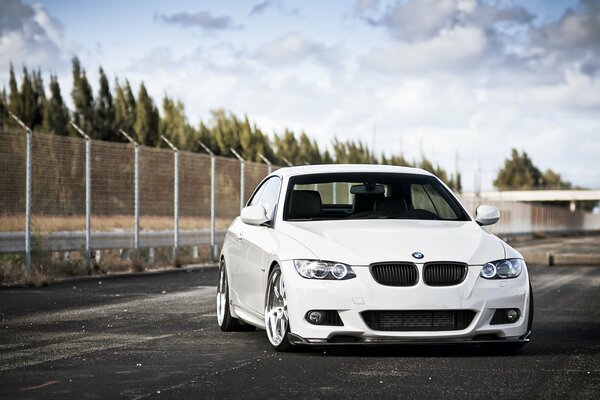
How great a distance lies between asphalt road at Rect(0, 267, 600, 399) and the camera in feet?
25.1

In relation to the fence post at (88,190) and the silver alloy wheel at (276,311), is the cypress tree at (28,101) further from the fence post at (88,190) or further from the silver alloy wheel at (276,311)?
the silver alloy wheel at (276,311)

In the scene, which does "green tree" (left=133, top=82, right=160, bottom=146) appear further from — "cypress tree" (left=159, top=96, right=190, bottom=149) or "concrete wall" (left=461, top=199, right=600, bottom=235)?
"concrete wall" (left=461, top=199, right=600, bottom=235)

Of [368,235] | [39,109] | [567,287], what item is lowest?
[567,287]

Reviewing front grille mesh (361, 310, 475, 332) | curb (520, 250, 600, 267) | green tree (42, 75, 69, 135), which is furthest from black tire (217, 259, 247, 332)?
green tree (42, 75, 69, 135)

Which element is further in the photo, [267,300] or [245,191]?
[245,191]

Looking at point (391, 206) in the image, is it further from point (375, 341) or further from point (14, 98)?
point (14, 98)

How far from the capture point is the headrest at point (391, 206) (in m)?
10.6

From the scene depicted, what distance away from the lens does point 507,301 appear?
9367 millimetres

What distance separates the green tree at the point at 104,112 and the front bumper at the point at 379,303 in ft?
225

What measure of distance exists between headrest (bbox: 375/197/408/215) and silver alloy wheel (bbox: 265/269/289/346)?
1355mm

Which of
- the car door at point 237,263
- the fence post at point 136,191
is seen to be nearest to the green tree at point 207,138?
the fence post at point 136,191

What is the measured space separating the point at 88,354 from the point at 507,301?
130 inches

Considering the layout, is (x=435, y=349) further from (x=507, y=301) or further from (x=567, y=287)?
(x=567, y=287)

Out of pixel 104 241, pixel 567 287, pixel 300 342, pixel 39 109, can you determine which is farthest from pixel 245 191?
pixel 39 109
